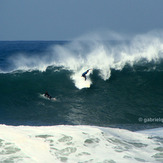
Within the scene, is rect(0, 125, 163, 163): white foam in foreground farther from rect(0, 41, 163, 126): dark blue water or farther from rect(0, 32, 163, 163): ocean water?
rect(0, 41, 163, 126): dark blue water

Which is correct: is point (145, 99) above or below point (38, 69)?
below

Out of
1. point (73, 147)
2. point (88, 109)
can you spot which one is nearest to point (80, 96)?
point (88, 109)

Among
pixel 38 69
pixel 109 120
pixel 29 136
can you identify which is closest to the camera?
pixel 29 136

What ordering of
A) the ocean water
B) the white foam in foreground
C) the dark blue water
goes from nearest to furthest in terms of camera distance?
the white foam in foreground, the ocean water, the dark blue water

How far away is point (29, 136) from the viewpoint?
5711 mm

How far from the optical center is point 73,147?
18.1ft

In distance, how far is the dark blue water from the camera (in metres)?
11.1

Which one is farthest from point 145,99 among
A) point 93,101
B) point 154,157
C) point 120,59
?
point 154,157

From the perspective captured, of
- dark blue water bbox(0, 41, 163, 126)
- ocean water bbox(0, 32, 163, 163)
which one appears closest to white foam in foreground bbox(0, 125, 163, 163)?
ocean water bbox(0, 32, 163, 163)

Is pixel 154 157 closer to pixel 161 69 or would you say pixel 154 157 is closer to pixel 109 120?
pixel 109 120

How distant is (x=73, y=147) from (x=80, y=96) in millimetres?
8026

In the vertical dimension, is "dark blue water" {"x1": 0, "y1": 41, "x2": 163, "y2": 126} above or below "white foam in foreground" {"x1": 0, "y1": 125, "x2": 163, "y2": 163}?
above

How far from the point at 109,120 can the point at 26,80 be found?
23.1ft

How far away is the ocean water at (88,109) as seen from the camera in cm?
539
